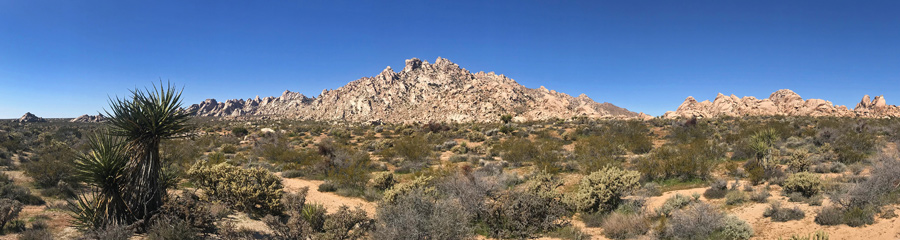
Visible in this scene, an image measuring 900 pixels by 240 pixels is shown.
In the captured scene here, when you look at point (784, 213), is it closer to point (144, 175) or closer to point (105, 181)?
point (144, 175)

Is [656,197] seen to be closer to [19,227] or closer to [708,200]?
[708,200]

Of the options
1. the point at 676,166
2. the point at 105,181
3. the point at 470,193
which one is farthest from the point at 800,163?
the point at 105,181

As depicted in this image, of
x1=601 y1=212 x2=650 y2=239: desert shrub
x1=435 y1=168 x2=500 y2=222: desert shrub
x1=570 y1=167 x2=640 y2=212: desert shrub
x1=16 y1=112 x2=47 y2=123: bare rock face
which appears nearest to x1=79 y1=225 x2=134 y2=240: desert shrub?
x1=435 y1=168 x2=500 y2=222: desert shrub

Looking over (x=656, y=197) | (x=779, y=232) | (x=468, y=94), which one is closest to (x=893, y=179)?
(x=779, y=232)

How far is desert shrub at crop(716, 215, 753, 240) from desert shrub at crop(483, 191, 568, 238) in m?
3.56

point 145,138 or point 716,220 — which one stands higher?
point 145,138

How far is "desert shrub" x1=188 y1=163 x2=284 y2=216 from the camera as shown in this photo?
9.75 m

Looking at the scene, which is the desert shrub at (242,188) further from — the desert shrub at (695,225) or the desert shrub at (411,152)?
the desert shrub at (695,225)

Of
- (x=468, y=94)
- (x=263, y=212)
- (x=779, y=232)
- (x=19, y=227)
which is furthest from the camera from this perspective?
(x=468, y=94)

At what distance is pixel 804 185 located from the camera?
943cm

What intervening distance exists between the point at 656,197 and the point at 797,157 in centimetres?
673

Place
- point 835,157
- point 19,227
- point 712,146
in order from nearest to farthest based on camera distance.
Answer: point 19,227 → point 835,157 → point 712,146

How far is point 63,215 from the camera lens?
825 cm

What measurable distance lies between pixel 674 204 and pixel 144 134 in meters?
13.0
